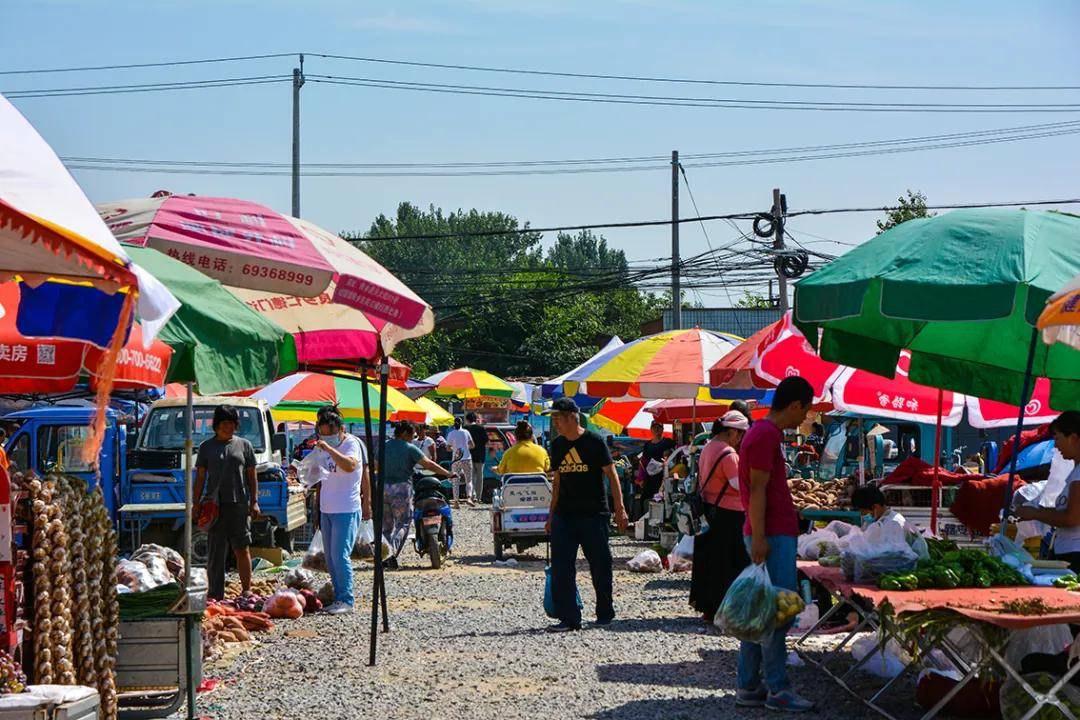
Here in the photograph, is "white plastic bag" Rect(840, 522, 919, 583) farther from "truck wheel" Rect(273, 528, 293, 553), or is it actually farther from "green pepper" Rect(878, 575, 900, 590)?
"truck wheel" Rect(273, 528, 293, 553)

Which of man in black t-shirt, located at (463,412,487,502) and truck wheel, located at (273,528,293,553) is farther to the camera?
man in black t-shirt, located at (463,412,487,502)

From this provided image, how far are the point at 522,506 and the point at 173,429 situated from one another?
5157 mm

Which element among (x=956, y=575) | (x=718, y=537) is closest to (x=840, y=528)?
(x=718, y=537)

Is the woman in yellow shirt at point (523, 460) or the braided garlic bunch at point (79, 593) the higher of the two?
the woman in yellow shirt at point (523, 460)

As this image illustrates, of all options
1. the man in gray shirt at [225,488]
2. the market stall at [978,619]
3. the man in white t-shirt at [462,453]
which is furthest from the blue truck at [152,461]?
the man in white t-shirt at [462,453]

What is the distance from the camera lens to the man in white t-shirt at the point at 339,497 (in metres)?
12.5

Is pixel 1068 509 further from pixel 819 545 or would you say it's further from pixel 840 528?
pixel 840 528

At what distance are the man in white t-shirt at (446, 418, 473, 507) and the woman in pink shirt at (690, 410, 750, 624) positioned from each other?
20.8 metres

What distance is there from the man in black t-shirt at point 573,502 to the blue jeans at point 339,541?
2.03 meters

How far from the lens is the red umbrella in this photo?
743cm

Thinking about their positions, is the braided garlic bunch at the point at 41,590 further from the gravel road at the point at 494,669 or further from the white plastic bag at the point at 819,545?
the white plastic bag at the point at 819,545

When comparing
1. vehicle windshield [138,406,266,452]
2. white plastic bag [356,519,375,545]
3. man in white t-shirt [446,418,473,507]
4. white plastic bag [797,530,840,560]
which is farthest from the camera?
man in white t-shirt [446,418,473,507]

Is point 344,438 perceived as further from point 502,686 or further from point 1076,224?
point 1076,224

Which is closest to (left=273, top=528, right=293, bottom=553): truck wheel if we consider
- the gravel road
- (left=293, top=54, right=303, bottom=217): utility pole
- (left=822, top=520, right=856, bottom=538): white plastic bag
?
the gravel road
